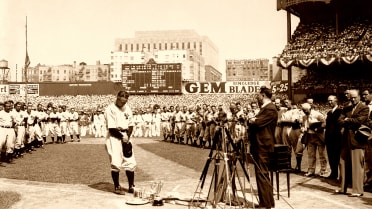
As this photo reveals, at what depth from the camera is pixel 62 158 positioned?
1672cm

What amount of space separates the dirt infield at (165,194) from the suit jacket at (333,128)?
1.04 meters

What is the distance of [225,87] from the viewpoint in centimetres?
6688

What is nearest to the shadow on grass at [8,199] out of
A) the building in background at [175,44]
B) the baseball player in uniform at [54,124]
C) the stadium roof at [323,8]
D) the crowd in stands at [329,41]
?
the baseball player in uniform at [54,124]

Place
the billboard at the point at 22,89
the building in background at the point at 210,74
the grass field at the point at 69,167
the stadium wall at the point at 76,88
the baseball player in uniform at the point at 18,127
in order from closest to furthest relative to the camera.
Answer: the grass field at the point at 69,167, the baseball player in uniform at the point at 18,127, the billboard at the point at 22,89, the stadium wall at the point at 76,88, the building in background at the point at 210,74

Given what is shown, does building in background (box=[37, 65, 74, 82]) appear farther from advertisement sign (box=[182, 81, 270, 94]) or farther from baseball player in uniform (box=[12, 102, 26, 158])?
baseball player in uniform (box=[12, 102, 26, 158])

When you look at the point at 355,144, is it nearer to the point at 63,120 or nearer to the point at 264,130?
the point at 264,130

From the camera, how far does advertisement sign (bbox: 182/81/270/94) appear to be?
66.4 metres

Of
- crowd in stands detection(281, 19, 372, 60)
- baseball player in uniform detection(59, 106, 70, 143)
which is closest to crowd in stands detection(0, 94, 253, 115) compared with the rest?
crowd in stands detection(281, 19, 372, 60)

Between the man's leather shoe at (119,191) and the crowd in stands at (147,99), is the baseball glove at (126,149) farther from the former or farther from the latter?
the crowd in stands at (147,99)

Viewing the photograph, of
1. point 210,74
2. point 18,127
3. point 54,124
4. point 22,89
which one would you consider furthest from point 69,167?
point 210,74

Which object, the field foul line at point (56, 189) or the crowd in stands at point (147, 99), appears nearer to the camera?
the field foul line at point (56, 189)

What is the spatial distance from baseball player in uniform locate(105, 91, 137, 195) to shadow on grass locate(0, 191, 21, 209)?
195 centimetres

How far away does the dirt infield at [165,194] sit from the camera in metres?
8.24

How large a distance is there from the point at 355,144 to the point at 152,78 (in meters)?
51.7
